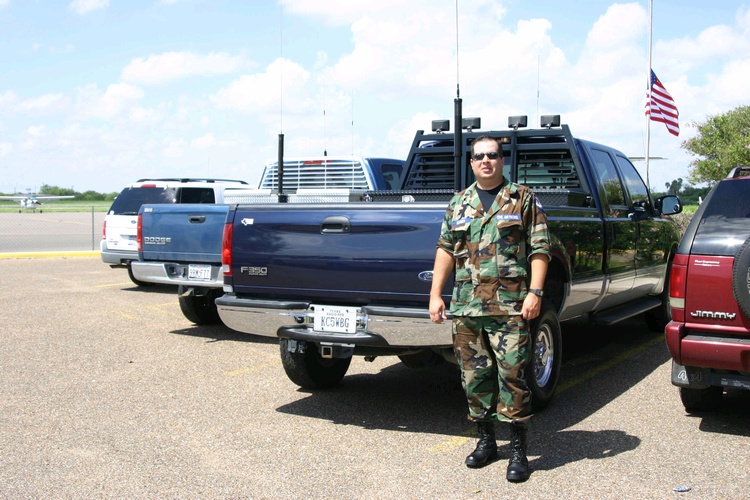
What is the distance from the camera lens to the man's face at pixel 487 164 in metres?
4.88

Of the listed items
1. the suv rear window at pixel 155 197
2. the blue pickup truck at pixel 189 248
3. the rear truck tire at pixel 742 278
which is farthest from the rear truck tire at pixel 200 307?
the rear truck tire at pixel 742 278

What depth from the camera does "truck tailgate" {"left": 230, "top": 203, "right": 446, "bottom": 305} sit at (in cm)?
543

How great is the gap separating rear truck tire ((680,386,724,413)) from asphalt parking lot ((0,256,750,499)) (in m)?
0.07

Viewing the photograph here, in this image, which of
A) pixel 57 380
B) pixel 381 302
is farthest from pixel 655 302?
pixel 57 380

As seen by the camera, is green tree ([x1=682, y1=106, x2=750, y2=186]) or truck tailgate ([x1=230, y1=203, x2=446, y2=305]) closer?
truck tailgate ([x1=230, y1=203, x2=446, y2=305])

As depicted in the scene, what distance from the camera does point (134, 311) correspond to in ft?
36.8

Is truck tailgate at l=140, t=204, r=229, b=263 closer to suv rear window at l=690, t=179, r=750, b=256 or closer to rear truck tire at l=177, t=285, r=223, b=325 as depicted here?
rear truck tire at l=177, t=285, r=223, b=325

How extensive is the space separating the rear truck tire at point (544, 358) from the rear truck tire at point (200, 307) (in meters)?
4.96

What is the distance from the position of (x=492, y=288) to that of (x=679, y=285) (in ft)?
4.53

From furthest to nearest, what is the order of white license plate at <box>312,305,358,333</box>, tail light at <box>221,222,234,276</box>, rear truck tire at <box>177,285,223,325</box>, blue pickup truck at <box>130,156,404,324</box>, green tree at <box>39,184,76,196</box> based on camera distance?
green tree at <box>39,184,76,196</box>
rear truck tire at <box>177,285,223,325</box>
blue pickup truck at <box>130,156,404,324</box>
tail light at <box>221,222,234,276</box>
white license plate at <box>312,305,358,333</box>

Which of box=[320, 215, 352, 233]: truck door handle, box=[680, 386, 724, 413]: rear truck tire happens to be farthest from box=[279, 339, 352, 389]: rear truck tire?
box=[680, 386, 724, 413]: rear truck tire

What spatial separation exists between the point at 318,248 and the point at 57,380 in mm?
2970

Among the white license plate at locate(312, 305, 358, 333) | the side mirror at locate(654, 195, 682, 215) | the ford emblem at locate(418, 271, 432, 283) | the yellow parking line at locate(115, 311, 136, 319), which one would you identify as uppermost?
the side mirror at locate(654, 195, 682, 215)

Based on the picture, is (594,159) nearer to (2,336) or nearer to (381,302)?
(381,302)
